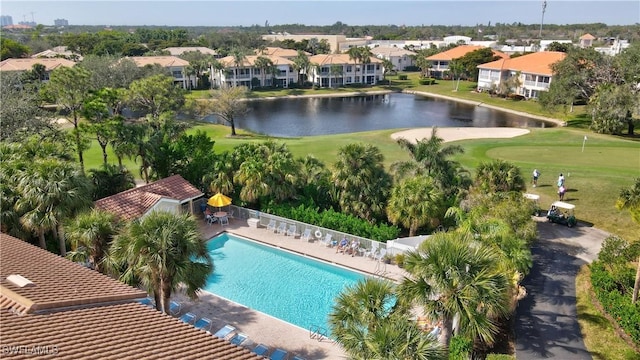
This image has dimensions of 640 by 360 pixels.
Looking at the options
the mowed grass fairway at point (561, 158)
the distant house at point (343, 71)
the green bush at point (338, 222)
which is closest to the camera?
the green bush at point (338, 222)

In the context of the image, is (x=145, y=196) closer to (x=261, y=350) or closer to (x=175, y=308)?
(x=175, y=308)

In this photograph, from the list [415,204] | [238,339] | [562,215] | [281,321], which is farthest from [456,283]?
[562,215]

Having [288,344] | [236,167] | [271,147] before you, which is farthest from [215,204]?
[288,344]

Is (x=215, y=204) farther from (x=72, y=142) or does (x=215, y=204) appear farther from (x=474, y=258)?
(x=474, y=258)

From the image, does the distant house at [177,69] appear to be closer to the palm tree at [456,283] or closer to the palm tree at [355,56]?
the palm tree at [355,56]

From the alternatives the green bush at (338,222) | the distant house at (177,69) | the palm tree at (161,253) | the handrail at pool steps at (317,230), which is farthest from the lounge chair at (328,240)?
the distant house at (177,69)

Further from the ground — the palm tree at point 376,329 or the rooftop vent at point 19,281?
the rooftop vent at point 19,281

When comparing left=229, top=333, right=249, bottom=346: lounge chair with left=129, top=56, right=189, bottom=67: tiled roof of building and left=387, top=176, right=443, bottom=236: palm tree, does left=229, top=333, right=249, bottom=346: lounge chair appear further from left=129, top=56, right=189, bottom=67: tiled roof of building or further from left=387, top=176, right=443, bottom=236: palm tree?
left=129, top=56, right=189, bottom=67: tiled roof of building

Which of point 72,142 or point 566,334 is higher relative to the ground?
point 72,142
